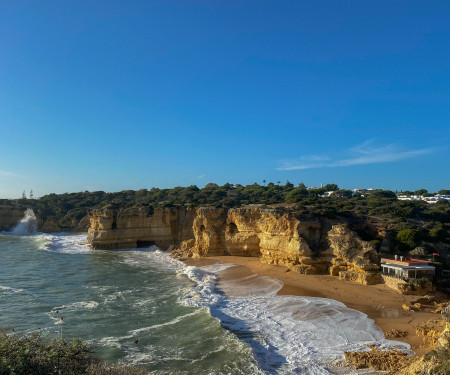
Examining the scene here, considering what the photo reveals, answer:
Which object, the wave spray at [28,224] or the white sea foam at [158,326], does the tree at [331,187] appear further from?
the white sea foam at [158,326]

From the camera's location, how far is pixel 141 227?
40469 millimetres

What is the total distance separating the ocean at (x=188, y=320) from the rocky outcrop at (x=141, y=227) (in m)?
14.0

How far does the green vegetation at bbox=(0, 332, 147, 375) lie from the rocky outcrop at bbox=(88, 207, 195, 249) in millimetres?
30951

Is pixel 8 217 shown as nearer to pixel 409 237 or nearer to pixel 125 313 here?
pixel 125 313

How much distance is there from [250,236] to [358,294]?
12931 millimetres

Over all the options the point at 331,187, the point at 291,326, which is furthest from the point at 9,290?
the point at 331,187

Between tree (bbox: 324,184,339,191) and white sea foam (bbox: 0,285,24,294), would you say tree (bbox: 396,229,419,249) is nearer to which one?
white sea foam (bbox: 0,285,24,294)

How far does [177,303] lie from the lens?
17688 millimetres

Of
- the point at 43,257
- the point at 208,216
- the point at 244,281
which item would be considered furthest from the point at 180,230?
the point at 244,281

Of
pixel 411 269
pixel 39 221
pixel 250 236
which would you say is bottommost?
pixel 411 269

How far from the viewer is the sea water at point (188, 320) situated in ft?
38.0

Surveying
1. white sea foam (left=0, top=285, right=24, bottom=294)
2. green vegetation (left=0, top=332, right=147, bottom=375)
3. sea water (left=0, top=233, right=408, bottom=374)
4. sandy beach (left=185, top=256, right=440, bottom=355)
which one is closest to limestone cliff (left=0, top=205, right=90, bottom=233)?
sea water (left=0, top=233, right=408, bottom=374)

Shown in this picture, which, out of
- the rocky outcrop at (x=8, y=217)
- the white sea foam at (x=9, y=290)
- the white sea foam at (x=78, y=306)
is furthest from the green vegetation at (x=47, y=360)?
the rocky outcrop at (x=8, y=217)

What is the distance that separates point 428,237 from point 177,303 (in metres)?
20.3
